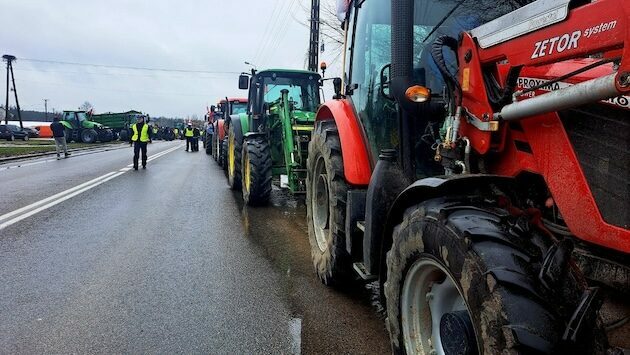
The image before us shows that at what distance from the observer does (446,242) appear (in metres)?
2.04

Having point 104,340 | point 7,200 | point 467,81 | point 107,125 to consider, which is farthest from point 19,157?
point 107,125

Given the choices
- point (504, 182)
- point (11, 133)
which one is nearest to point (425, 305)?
point (504, 182)

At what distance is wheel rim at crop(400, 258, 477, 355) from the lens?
232 cm

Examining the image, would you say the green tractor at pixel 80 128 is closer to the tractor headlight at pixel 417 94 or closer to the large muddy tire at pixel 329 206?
the large muddy tire at pixel 329 206

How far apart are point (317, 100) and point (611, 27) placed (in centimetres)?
859

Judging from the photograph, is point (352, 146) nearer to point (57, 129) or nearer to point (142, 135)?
point (142, 135)

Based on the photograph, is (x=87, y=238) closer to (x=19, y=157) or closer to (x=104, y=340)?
(x=104, y=340)

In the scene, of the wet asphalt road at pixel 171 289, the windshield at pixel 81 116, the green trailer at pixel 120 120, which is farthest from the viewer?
the green trailer at pixel 120 120

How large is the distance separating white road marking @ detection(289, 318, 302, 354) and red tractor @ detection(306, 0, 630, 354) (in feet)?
2.22

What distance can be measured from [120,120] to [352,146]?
4448cm

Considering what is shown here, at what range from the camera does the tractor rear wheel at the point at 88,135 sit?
37906mm

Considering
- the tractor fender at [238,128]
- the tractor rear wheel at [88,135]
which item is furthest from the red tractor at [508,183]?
the tractor rear wheel at [88,135]

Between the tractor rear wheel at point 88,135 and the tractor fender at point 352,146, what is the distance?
38.3 meters

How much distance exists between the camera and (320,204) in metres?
4.90
